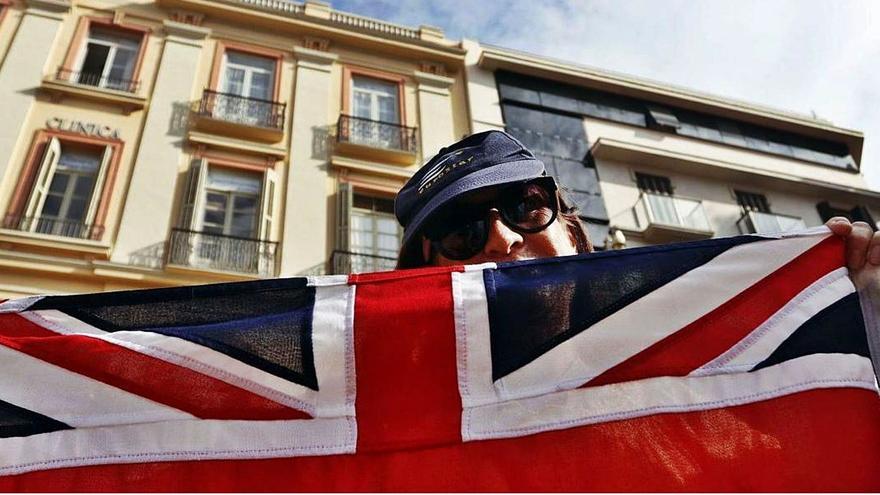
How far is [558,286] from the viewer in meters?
1.53

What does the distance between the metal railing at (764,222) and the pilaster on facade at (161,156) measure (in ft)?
36.3

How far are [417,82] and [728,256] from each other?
10937mm

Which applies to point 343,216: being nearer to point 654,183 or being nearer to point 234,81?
point 234,81

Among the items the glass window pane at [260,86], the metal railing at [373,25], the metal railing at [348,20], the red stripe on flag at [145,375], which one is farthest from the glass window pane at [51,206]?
the red stripe on flag at [145,375]

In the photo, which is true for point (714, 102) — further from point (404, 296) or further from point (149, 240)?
point (404, 296)

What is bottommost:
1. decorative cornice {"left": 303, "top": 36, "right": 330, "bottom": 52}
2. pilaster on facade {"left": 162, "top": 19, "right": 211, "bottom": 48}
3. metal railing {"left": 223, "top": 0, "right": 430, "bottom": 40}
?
pilaster on facade {"left": 162, "top": 19, "right": 211, "bottom": 48}

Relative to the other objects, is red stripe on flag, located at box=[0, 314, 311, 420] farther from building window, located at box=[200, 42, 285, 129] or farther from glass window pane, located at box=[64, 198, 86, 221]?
building window, located at box=[200, 42, 285, 129]

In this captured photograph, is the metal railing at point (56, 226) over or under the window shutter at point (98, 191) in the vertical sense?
under

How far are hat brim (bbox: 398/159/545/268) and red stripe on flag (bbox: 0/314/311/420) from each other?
2.82 ft

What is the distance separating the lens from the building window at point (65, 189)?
8.16 meters

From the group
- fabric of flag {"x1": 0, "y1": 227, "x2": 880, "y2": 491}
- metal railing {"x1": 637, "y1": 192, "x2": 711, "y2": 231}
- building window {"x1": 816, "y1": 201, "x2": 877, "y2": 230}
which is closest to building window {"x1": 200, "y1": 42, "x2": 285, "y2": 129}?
metal railing {"x1": 637, "y1": 192, "x2": 711, "y2": 231}

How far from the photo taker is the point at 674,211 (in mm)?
11609

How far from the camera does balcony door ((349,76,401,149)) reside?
10.6m

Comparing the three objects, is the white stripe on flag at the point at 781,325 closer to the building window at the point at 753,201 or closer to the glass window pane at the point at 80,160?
the glass window pane at the point at 80,160
